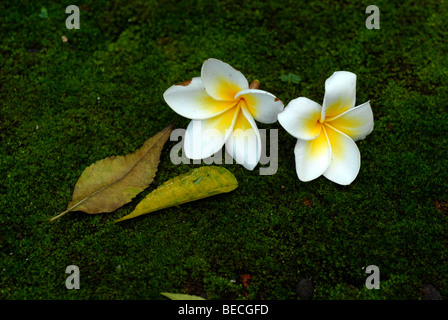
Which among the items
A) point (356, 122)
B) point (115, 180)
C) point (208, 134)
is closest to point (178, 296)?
point (115, 180)

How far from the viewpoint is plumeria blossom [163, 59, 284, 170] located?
204 cm

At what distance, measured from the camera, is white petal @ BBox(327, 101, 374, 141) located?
2.02 meters

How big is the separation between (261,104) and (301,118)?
0.62 feet

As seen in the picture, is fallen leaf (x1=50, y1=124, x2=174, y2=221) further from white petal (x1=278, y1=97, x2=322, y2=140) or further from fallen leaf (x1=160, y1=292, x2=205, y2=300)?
white petal (x1=278, y1=97, x2=322, y2=140)

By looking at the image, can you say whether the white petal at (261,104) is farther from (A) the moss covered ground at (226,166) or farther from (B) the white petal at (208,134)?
(A) the moss covered ground at (226,166)

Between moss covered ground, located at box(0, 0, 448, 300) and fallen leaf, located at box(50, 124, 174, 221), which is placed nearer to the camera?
moss covered ground, located at box(0, 0, 448, 300)

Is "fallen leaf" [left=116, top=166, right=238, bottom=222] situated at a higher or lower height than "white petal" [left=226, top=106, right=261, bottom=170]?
lower

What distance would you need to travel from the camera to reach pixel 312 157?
81.7 inches

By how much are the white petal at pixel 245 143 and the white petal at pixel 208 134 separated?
0.04 meters

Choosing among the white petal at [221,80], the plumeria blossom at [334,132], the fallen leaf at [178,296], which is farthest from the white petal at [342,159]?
the fallen leaf at [178,296]

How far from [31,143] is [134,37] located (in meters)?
0.87

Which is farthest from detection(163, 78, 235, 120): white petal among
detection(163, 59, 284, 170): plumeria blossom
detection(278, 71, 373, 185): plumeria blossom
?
detection(278, 71, 373, 185): plumeria blossom

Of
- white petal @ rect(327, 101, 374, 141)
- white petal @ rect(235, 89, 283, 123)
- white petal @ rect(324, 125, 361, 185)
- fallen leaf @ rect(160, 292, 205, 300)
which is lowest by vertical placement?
fallen leaf @ rect(160, 292, 205, 300)

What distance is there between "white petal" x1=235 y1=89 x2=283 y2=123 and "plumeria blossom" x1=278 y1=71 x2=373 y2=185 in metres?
0.11
